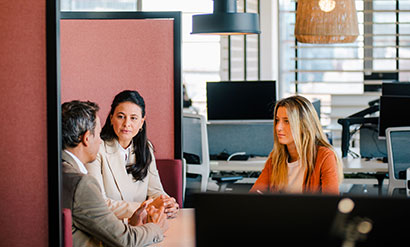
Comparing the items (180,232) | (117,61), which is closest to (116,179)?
(180,232)

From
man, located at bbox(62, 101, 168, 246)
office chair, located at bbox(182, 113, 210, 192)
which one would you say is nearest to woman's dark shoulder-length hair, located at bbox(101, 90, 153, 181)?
man, located at bbox(62, 101, 168, 246)

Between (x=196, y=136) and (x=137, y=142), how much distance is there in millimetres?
2089

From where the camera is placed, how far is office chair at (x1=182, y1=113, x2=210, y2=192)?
5324 mm

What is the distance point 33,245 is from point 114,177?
0.98m

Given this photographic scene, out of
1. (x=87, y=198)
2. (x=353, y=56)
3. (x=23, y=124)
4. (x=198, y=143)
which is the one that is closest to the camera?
(x=23, y=124)

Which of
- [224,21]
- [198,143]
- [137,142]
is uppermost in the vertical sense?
[224,21]

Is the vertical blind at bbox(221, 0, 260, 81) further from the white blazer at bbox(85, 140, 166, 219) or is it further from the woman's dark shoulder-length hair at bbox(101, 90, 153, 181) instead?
the white blazer at bbox(85, 140, 166, 219)

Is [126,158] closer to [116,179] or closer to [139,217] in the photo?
[116,179]

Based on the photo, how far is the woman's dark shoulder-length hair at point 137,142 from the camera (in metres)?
3.33

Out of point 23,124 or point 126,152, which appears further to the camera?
point 126,152

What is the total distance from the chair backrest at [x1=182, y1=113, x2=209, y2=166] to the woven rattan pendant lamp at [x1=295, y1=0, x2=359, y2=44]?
1.34 metres

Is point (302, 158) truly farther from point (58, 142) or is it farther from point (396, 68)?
point (396, 68)

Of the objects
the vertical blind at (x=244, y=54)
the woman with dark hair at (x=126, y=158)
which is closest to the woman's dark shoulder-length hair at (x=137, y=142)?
the woman with dark hair at (x=126, y=158)

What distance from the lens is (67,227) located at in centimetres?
225
